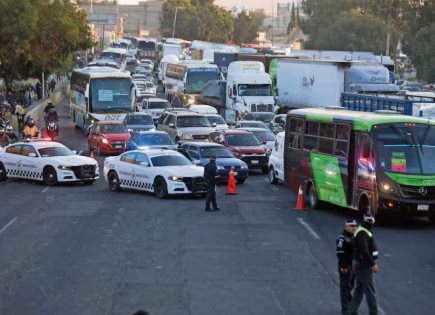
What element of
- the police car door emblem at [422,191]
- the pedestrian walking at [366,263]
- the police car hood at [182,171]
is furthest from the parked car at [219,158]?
the pedestrian walking at [366,263]

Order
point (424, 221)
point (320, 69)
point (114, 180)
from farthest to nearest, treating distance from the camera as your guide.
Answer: point (320, 69) < point (114, 180) < point (424, 221)

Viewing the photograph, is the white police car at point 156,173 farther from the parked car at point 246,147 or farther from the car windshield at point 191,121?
the car windshield at point 191,121

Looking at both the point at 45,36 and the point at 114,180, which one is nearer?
the point at 114,180

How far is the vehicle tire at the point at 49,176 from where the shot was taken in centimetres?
3435

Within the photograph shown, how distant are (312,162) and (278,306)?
1286cm

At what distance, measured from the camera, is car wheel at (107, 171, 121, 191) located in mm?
32625

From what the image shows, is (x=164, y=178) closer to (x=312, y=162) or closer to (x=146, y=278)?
(x=312, y=162)

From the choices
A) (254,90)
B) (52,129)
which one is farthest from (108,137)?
(254,90)

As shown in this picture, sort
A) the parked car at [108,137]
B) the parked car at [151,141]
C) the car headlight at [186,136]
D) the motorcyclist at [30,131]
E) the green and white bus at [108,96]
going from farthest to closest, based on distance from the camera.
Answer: the green and white bus at [108,96]
the motorcyclist at [30,131]
the parked car at [108,137]
the car headlight at [186,136]
the parked car at [151,141]

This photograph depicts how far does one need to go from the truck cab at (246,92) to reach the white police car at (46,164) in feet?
83.0

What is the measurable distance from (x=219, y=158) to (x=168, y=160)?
397cm

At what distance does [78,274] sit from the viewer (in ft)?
61.3

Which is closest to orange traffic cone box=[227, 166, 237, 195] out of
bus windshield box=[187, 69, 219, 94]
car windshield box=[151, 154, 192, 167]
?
car windshield box=[151, 154, 192, 167]

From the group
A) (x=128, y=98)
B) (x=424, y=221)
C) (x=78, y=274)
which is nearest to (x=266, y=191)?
(x=424, y=221)
